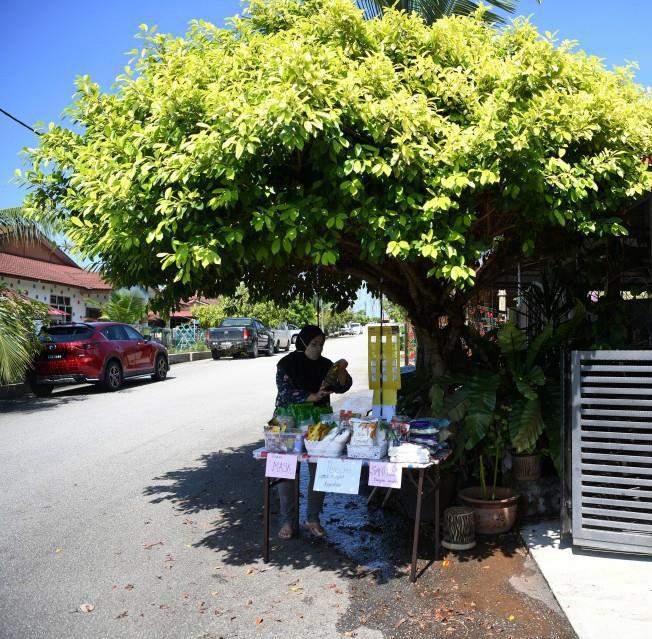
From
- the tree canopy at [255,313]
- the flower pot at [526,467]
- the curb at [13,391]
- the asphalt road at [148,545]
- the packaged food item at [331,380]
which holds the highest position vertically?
the tree canopy at [255,313]

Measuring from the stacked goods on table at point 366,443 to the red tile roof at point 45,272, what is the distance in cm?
1948

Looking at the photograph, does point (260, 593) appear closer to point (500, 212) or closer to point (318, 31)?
point (500, 212)

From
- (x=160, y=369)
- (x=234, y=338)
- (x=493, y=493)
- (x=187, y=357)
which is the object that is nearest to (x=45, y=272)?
(x=187, y=357)

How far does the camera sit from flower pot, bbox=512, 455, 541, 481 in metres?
5.83

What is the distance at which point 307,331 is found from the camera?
19.6 feet

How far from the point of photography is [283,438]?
5.16 metres

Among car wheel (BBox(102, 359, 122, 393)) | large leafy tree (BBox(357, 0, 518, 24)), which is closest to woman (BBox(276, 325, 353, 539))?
large leafy tree (BBox(357, 0, 518, 24))

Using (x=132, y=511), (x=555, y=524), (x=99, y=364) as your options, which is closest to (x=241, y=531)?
(x=132, y=511)

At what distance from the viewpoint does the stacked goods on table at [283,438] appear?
202 inches

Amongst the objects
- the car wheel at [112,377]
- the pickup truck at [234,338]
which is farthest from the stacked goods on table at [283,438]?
the pickup truck at [234,338]

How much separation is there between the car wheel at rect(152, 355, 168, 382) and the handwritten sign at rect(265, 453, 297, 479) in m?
15.3

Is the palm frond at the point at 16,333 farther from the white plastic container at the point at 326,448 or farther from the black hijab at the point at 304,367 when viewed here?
the white plastic container at the point at 326,448

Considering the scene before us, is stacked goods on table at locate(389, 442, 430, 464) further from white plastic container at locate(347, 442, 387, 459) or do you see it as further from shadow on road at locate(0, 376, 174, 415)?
shadow on road at locate(0, 376, 174, 415)

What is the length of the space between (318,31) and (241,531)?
443 centimetres
